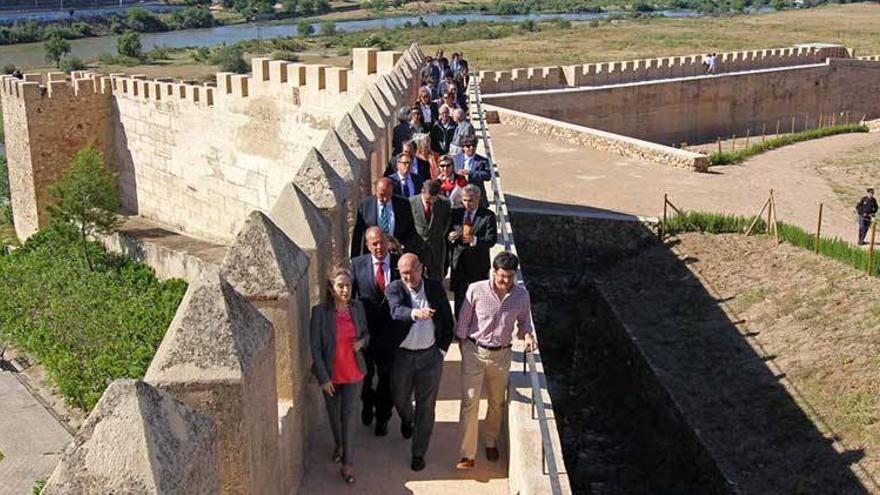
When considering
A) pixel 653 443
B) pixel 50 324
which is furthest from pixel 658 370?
pixel 50 324

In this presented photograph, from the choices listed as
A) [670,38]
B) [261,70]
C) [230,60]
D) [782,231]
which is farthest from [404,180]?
[670,38]

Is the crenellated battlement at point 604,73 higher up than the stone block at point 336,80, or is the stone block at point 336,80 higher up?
the stone block at point 336,80

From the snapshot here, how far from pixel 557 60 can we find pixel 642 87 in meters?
24.9

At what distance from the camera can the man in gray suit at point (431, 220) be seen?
19.8 feet

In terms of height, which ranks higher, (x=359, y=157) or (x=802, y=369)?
(x=359, y=157)

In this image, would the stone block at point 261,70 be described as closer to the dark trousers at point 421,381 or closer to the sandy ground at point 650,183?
the sandy ground at point 650,183

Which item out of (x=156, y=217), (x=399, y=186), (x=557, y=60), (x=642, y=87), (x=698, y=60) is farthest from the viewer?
(x=557, y=60)

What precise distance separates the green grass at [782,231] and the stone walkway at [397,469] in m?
9.81

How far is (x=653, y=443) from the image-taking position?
1172cm

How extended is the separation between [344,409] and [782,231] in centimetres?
1189

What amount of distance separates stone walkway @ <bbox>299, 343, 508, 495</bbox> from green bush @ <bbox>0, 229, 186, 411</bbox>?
422 inches

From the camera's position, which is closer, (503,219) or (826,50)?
(503,219)

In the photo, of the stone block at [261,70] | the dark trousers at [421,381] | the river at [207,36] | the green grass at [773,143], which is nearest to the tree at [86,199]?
the stone block at [261,70]

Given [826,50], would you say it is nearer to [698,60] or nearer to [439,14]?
[698,60]
